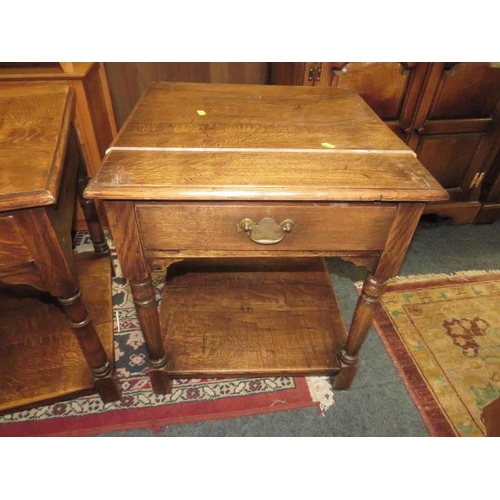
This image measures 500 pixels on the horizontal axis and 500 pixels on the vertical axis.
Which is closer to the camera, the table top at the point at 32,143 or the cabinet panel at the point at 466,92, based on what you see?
A: the table top at the point at 32,143

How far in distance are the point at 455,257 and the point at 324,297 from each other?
0.84 m

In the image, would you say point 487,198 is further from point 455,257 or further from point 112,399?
point 112,399

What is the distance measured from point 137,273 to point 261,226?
32 centimetres

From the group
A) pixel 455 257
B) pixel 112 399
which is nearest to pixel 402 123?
pixel 455 257

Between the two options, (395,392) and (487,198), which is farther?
(487,198)

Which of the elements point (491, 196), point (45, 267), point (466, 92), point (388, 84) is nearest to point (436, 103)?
point (466, 92)

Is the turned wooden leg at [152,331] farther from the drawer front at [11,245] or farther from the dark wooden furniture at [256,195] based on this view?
the drawer front at [11,245]

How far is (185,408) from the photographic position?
1158 mm

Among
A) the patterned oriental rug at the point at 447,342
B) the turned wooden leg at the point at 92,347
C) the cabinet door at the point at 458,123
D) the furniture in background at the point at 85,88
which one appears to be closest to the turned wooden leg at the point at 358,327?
the patterned oriental rug at the point at 447,342

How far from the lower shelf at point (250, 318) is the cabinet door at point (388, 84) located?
2.29 feet

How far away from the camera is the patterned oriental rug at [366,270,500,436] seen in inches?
46.3

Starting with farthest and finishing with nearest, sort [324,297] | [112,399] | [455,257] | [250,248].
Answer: [455,257] < [324,297] < [112,399] < [250,248]

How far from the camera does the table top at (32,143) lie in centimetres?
64

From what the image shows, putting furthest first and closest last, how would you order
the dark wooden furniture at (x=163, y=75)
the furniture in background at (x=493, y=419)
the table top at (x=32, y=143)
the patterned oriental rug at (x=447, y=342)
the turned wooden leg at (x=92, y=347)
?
the dark wooden furniture at (x=163, y=75) → the patterned oriental rug at (x=447, y=342) → the turned wooden leg at (x=92, y=347) → the furniture in background at (x=493, y=419) → the table top at (x=32, y=143)
